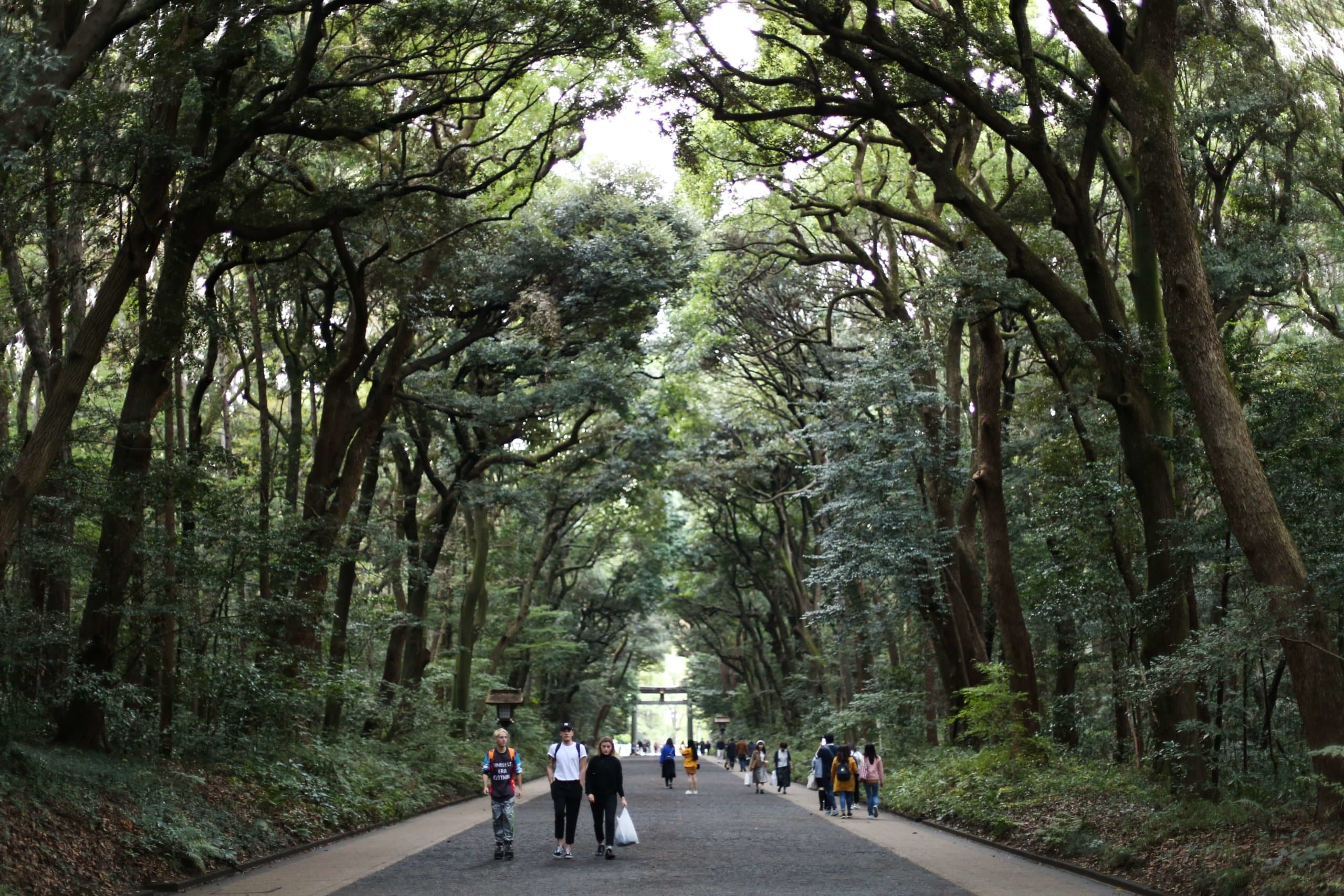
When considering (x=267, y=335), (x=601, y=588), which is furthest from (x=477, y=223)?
(x=601, y=588)

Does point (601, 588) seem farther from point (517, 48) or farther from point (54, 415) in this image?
point (54, 415)

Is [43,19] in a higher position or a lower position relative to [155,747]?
higher

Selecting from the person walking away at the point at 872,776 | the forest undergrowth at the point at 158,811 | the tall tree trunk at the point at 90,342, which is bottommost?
the person walking away at the point at 872,776

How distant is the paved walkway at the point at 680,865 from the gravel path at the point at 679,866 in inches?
1.0

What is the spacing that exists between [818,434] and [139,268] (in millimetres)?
Answer: 13199

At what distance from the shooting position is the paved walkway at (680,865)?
29.9 ft

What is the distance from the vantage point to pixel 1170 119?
980cm

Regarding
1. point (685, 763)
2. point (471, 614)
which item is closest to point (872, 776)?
point (685, 763)

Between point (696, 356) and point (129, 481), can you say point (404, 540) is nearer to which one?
point (696, 356)

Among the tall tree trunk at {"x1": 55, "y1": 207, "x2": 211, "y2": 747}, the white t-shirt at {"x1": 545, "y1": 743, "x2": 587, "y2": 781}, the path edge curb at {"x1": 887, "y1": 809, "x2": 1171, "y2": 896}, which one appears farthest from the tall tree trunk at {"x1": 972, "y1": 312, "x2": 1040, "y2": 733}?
the tall tree trunk at {"x1": 55, "y1": 207, "x2": 211, "y2": 747}

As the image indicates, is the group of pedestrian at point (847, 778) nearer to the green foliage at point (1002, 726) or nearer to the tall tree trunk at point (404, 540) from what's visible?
the green foliage at point (1002, 726)

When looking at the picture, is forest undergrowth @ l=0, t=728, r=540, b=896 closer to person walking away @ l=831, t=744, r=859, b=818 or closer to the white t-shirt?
the white t-shirt

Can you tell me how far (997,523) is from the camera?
17219 mm

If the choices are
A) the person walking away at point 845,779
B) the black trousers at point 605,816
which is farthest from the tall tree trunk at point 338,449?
the person walking away at point 845,779
